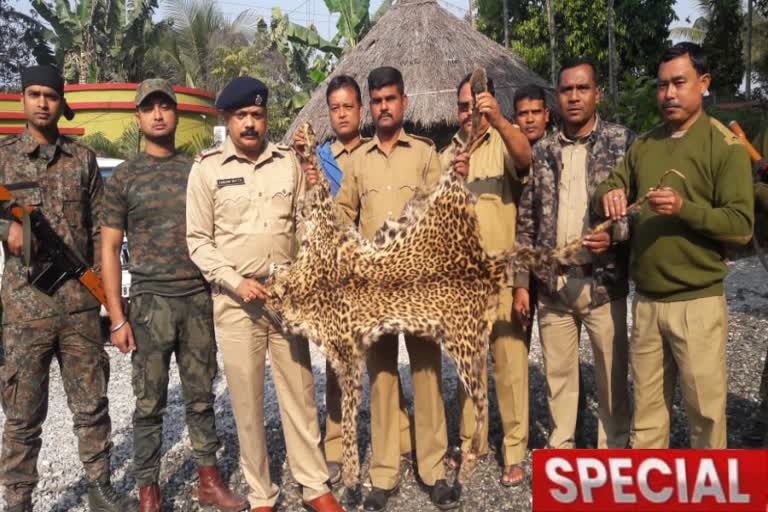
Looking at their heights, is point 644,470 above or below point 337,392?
above

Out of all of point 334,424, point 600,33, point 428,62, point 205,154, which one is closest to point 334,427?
point 334,424

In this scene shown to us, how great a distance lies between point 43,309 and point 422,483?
2.46 meters

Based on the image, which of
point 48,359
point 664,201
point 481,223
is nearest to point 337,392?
point 481,223

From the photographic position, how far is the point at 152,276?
3.34 metres

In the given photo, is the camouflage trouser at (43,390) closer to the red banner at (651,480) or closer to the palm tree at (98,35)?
the red banner at (651,480)

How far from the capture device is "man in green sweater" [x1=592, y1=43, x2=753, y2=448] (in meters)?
2.76

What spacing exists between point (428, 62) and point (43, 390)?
1055 cm

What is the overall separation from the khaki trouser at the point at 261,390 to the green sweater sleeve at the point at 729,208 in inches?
83.9

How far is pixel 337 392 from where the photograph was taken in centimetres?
403

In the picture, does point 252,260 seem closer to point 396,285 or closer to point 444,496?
point 396,285

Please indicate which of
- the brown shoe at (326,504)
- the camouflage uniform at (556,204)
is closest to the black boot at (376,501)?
the brown shoe at (326,504)

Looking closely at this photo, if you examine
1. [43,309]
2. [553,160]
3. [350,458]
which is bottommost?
[350,458]

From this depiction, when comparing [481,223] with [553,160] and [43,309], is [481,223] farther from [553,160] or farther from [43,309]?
[43,309]

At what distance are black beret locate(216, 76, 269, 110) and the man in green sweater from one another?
73.6 inches
